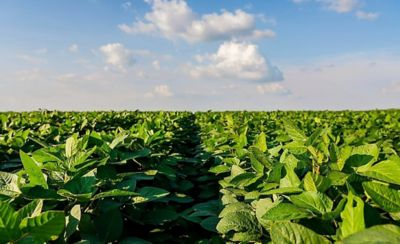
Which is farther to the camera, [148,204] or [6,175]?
[148,204]

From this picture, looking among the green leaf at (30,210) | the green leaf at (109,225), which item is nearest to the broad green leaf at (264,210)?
the green leaf at (109,225)

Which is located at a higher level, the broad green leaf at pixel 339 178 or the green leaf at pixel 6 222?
the broad green leaf at pixel 339 178

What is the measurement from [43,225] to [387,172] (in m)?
1.10

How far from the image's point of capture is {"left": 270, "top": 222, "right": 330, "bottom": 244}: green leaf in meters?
1.25

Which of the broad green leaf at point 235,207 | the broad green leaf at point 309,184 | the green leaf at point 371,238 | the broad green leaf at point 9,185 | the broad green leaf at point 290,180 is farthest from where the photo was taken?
the broad green leaf at point 235,207

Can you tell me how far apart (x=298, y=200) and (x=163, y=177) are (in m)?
1.83

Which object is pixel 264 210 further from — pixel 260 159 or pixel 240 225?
pixel 260 159

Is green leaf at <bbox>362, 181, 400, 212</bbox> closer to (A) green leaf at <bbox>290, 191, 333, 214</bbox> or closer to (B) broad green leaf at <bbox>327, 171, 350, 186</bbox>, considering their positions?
(A) green leaf at <bbox>290, 191, 333, 214</bbox>

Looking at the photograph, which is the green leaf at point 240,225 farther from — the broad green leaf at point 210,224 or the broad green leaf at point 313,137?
the broad green leaf at point 313,137

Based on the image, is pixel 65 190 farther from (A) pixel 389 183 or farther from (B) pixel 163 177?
(B) pixel 163 177

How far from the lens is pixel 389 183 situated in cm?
151

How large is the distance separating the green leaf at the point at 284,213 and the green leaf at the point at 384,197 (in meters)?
0.22

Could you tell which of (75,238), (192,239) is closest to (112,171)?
(75,238)

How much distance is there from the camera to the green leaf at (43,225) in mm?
1294
